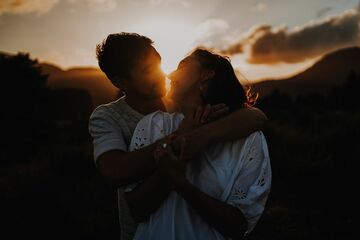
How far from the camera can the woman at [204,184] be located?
77.5 inches

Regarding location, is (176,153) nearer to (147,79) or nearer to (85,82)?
(147,79)

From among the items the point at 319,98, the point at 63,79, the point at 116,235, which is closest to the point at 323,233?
the point at 116,235

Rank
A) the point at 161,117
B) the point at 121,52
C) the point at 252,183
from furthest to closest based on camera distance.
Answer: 1. the point at 121,52
2. the point at 161,117
3. the point at 252,183

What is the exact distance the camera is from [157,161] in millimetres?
1976

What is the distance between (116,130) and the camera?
8.03 ft

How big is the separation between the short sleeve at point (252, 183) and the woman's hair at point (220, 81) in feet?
1.00

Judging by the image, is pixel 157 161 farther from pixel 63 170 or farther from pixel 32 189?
pixel 63 170

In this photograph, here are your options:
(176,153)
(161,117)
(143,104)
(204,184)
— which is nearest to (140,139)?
(161,117)

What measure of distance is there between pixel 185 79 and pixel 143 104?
0.58 metres

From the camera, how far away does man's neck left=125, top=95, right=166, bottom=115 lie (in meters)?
2.81

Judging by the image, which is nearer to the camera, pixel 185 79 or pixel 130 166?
pixel 130 166

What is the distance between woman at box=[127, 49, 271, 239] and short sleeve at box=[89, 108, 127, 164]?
0.14 metres

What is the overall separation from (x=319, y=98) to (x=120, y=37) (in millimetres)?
44017

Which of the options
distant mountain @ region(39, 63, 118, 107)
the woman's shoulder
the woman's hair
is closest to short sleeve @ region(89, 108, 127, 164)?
the woman's shoulder
